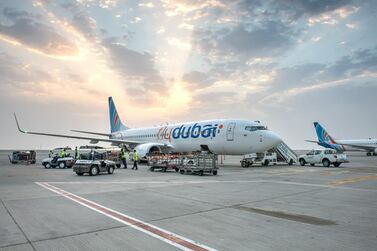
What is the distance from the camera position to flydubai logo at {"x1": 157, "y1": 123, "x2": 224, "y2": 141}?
28.6m

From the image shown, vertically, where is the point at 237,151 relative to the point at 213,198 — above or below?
above

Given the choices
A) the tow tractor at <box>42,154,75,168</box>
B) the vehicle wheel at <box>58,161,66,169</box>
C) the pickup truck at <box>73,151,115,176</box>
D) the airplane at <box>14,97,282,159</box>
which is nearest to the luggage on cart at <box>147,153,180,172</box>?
the pickup truck at <box>73,151,115,176</box>

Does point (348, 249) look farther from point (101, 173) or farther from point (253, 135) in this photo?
point (253, 135)

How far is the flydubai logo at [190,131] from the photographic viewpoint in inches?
1124

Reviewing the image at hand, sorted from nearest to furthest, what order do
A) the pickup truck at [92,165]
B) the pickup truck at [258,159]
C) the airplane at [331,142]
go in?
1. the pickup truck at [92,165]
2. the pickup truck at [258,159]
3. the airplane at [331,142]

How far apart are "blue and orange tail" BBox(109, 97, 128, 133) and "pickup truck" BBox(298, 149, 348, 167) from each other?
31.2 meters

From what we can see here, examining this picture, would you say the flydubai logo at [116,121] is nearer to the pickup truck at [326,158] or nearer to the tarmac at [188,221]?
the pickup truck at [326,158]

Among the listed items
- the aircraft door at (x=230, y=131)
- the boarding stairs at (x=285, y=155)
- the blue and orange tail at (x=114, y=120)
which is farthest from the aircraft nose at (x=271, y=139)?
the blue and orange tail at (x=114, y=120)

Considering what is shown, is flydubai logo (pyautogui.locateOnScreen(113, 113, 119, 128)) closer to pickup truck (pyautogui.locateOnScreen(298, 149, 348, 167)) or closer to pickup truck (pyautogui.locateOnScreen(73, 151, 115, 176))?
pickup truck (pyautogui.locateOnScreen(73, 151, 115, 176))

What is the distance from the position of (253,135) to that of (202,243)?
2139cm

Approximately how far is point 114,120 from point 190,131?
25.5m

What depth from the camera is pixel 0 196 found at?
433 inches

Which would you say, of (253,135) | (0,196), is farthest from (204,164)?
(0,196)

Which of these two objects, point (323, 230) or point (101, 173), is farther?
point (101, 173)
